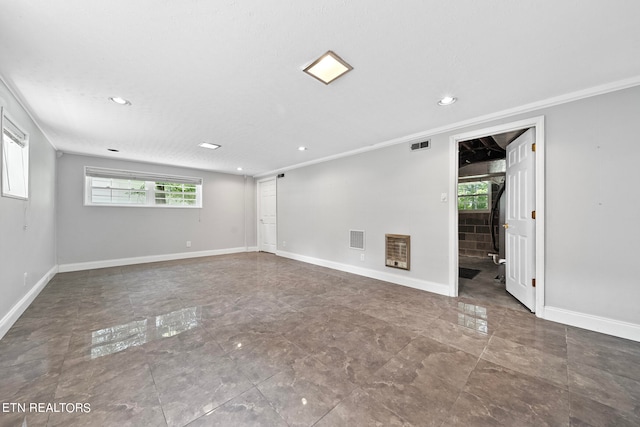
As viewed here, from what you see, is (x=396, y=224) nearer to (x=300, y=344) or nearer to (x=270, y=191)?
(x=300, y=344)

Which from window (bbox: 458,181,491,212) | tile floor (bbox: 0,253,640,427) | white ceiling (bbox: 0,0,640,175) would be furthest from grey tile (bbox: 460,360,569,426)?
window (bbox: 458,181,491,212)

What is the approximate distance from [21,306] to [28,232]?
0.90 m

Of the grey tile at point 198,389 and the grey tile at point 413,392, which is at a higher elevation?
the grey tile at point 413,392

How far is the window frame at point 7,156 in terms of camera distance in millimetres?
2102

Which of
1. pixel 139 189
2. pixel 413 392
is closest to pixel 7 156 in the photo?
pixel 139 189

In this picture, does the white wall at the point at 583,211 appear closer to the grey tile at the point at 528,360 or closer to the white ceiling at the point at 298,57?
the white ceiling at the point at 298,57

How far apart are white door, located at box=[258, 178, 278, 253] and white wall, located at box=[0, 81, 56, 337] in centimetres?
418

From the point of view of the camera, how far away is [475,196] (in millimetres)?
6141

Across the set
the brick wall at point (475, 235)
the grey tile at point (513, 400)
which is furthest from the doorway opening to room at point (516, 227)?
the grey tile at point (513, 400)

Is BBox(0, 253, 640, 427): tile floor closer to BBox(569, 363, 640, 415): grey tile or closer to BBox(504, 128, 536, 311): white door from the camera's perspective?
BBox(569, 363, 640, 415): grey tile

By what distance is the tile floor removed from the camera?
51.4 inches

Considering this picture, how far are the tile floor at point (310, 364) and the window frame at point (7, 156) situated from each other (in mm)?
1334

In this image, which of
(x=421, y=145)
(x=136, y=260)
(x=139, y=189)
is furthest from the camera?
(x=139, y=189)

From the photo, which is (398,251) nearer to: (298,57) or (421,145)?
(421,145)
